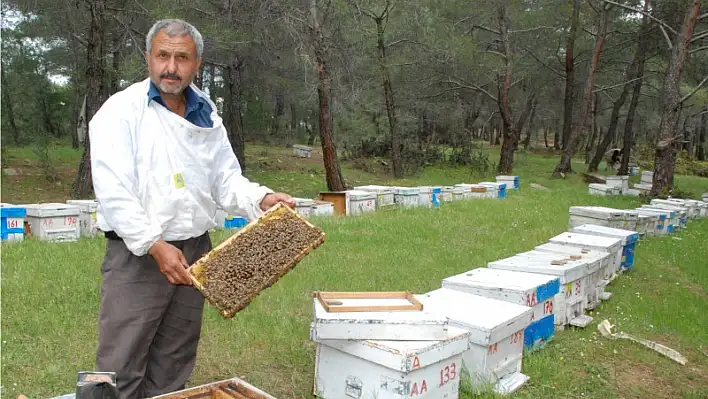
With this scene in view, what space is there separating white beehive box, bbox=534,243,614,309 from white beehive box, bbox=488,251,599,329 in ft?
0.41

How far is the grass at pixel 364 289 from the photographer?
3.84 metres

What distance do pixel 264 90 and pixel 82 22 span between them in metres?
7.28

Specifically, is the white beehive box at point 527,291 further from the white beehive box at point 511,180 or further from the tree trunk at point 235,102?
the tree trunk at point 235,102

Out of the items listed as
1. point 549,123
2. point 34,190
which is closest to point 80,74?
point 34,190

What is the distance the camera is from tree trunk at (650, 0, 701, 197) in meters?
13.6

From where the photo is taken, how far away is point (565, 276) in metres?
4.84

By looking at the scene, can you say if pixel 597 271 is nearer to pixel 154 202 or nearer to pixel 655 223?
pixel 154 202

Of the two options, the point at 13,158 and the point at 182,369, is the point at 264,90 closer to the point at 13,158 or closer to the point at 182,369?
the point at 13,158

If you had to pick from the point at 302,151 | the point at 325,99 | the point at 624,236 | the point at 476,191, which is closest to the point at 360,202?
the point at 325,99

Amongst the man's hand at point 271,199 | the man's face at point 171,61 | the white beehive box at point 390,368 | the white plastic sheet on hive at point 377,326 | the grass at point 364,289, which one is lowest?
the grass at point 364,289

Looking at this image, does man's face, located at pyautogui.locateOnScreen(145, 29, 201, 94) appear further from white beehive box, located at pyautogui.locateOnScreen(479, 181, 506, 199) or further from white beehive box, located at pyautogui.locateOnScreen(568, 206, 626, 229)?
white beehive box, located at pyautogui.locateOnScreen(479, 181, 506, 199)

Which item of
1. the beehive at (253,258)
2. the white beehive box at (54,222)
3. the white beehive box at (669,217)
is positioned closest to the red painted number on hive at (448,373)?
the beehive at (253,258)

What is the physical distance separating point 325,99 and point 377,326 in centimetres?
1085

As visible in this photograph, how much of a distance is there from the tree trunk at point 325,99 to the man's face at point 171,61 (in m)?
10.4
